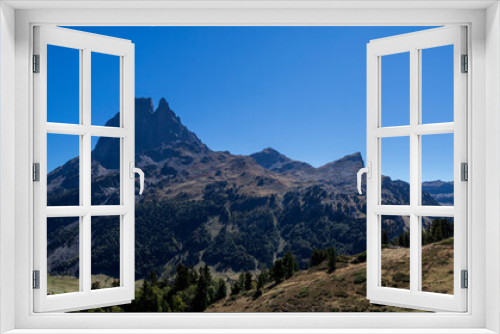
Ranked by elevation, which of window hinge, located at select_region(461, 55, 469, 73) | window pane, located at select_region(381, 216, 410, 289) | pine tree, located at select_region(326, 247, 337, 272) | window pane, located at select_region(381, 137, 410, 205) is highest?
window hinge, located at select_region(461, 55, 469, 73)

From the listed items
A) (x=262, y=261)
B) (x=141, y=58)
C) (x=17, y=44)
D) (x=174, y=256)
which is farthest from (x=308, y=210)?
(x=17, y=44)

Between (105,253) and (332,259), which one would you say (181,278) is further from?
(332,259)

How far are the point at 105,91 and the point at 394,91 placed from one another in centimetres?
626

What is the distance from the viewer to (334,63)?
9898mm

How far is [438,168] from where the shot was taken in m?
8.17

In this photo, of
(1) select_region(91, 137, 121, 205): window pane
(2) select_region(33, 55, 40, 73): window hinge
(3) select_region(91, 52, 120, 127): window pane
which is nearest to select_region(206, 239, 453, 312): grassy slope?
(1) select_region(91, 137, 121, 205): window pane

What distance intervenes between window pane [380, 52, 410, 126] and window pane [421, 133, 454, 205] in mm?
660

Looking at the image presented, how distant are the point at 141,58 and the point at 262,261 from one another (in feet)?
19.2

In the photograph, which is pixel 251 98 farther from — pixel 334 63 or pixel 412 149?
pixel 412 149

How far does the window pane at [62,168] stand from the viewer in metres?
8.10

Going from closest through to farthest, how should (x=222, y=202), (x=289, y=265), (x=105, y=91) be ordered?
(x=105, y=91) → (x=289, y=265) → (x=222, y=202)

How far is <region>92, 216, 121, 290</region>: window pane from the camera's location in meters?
9.10

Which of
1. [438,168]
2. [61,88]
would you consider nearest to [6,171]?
[61,88]

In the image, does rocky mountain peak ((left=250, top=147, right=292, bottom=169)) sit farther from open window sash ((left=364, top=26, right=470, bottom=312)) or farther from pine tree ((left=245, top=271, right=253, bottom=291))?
open window sash ((left=364, top=26, right=470, bottom=312))
